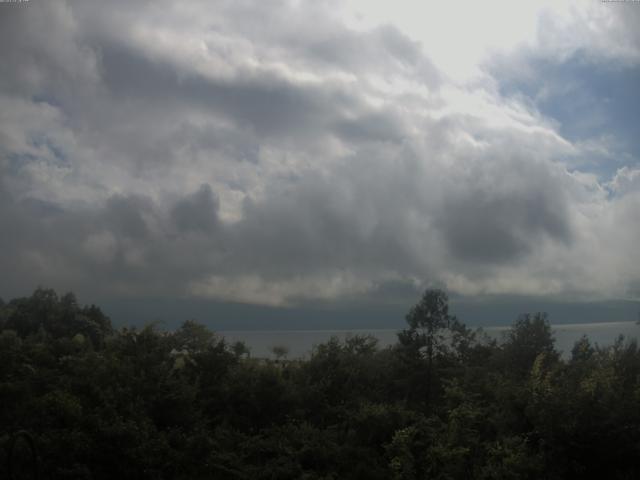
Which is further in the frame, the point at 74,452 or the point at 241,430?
the point at 241,430

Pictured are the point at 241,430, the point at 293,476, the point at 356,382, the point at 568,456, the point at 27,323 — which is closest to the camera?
the point at 568,456

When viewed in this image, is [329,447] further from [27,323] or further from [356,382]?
[27,323]

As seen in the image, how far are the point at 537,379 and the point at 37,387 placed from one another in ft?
76.4

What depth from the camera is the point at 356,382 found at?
98.4 ft

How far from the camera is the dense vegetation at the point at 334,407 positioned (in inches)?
840

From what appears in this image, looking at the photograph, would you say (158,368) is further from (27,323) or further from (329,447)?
(27,323)

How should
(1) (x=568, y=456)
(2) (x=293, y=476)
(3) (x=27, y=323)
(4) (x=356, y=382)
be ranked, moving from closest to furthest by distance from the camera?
(1) (x=568, y=456) < (2) (x=293, y=476) < (4) (x=356, y=382) < (3) (x=27, y=323)

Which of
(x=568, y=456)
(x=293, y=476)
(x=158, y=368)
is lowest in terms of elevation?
(x=293, y=476)

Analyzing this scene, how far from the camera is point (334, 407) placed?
92.6 feet

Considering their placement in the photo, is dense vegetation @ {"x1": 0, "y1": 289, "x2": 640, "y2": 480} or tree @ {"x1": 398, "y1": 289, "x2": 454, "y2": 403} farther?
tree @ {"x1": 398, "y1": 289, "x2": 454, "y2": 403}

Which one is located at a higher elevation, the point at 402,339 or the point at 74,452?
the point at 402,339

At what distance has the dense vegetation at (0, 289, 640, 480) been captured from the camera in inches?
840

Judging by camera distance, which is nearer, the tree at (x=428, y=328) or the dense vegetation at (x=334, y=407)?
the dense vegetation at (x=334, y=407)

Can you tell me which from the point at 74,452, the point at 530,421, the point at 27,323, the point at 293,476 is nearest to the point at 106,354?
the point at 74,452
